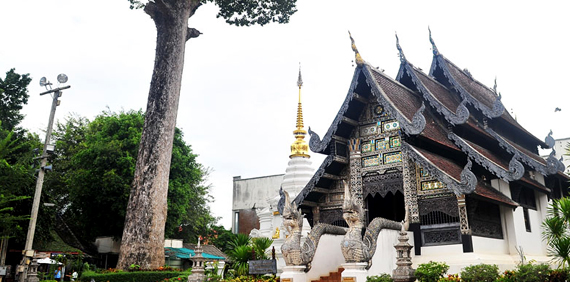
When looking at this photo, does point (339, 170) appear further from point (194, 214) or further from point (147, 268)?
point (194, 214)

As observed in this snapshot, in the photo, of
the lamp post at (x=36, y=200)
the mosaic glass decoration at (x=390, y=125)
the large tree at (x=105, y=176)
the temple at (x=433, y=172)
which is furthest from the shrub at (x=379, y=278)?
the large tree at (x=105, y=176)

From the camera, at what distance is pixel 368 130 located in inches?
581

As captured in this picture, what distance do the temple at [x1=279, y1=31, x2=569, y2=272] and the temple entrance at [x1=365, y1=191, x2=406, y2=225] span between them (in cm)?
3

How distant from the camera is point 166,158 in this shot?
57.1 feet

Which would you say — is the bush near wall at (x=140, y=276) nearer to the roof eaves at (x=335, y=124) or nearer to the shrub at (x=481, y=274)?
the roof eaves at (x=335, y=124)

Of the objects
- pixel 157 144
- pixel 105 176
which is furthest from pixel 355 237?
pixel 105 176

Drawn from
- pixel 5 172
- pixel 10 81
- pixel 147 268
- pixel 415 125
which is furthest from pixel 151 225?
pixel 10 81

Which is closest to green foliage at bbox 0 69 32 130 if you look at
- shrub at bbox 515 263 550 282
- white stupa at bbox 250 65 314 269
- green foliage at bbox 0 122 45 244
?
green foliage at bbox 0 122 45 244

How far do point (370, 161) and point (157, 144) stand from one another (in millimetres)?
7306

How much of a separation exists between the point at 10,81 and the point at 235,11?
1329cm

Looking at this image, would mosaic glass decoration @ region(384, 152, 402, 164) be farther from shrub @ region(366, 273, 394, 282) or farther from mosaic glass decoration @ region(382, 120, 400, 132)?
shrub @ region(366, 273, 394, 282)

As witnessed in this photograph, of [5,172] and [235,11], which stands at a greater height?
[235,11]

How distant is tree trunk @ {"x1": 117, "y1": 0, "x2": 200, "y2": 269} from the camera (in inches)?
643

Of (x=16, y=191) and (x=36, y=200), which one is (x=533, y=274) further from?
(x=16, y=191)
